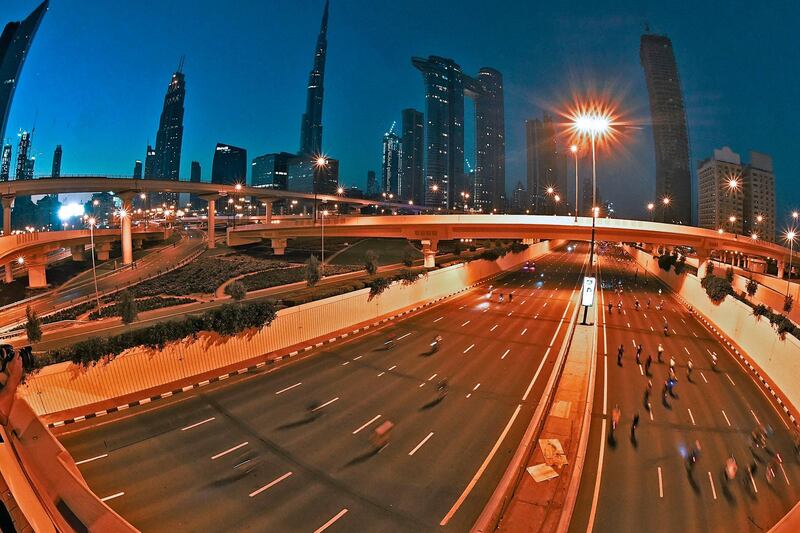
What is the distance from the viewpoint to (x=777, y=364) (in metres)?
20.9

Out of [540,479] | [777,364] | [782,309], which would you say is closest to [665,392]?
[777,364]

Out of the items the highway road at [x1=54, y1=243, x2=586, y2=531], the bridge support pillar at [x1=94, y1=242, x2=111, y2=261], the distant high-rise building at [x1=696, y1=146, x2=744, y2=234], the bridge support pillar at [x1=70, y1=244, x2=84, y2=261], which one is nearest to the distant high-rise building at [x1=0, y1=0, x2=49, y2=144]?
the bridge support pillar at [x1=70, y1=244, x2=84, y2=261]

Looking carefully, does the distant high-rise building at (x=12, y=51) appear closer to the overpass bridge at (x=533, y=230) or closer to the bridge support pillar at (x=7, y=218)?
the bridge support pillar at (x=7, y=218)

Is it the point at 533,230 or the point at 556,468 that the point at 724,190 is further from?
the point at 556,468

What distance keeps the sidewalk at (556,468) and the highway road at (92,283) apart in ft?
123

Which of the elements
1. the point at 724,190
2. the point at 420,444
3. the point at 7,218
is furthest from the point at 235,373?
the point at 724,190

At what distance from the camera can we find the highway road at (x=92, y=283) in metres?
32.7

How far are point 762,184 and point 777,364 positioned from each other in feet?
546

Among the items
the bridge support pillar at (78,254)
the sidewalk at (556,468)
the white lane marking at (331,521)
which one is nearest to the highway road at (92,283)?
the bridge support pillar at (78,254)

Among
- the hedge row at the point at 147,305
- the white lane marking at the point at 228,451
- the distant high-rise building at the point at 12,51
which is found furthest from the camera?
the distant high-rise building at the point at 12,51

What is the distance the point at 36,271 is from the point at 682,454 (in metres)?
64.7

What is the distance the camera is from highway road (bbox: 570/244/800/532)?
11.1 meters

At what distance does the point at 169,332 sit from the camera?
18.5 metres

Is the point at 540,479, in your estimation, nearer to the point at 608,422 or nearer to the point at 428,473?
the point at 428,473
